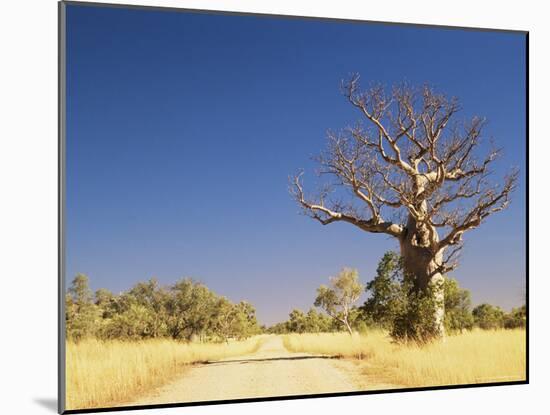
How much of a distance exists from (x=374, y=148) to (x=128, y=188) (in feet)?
9.75

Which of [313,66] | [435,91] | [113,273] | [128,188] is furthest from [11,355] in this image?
[435,91]

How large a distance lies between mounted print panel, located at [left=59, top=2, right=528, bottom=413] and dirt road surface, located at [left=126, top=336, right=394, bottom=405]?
24 millimetres

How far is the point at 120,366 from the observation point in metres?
8.42

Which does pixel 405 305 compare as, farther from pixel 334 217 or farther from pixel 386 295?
pixel 334 217

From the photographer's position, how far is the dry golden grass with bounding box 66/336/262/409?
808cm

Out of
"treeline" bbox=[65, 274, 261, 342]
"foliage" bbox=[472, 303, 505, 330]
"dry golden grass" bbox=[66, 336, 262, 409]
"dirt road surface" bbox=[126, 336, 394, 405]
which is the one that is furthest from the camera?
"foliage" bbox=[472, 303, 505, 330]

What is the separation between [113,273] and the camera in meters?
8.41

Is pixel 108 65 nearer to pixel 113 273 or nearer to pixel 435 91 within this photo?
pixel 113 273

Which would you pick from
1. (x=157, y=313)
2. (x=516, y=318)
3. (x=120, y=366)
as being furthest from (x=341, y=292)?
(x=120, y=366)

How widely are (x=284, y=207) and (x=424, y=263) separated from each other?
198cm

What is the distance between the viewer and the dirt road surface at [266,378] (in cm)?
855

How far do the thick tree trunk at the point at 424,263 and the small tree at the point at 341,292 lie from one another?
2.57 ft

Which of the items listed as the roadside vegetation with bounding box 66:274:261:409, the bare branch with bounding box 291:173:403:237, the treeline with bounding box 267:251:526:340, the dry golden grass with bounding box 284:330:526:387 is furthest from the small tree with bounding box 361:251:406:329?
the roadside vegetation with bounding box 66:274:261:409

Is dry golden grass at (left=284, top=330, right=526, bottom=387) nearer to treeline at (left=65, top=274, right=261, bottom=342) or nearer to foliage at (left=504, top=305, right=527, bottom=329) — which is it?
foliage at (left=504, top=305, right=527, bottom=329)
